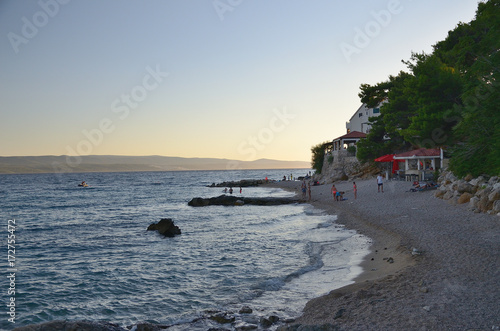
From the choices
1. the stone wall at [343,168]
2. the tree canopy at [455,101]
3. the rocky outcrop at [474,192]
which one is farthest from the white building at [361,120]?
the rocky outcrop at [474,192]

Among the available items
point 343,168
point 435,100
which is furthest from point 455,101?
point 343,168

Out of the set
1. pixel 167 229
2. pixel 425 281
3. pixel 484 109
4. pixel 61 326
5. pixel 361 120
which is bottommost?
pixel 167 229

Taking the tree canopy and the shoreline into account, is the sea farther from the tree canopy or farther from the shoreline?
the tree canopy

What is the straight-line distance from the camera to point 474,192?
64.1 feet

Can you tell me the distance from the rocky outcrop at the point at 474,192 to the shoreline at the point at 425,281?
600 millimetres

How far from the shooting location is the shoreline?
7059 millimetres

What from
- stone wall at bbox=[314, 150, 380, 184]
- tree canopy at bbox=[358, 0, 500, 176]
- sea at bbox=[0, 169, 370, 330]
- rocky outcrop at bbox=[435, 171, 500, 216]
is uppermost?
tree canopy at bbox=[358, 0, 500, 176]

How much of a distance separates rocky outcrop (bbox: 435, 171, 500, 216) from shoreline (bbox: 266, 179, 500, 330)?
23.6 inches

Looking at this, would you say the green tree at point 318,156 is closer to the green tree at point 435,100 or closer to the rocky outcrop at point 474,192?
the green tree at point 435,100

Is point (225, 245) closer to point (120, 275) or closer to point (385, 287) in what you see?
point (120, 275)

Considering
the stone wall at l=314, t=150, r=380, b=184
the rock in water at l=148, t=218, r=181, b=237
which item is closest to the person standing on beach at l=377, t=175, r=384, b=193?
the stone wall at l=314, t=150, r=380, b=184

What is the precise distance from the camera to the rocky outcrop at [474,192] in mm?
16234

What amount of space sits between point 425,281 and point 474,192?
43.5ft

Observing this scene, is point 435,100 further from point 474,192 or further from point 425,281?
point 425,281
